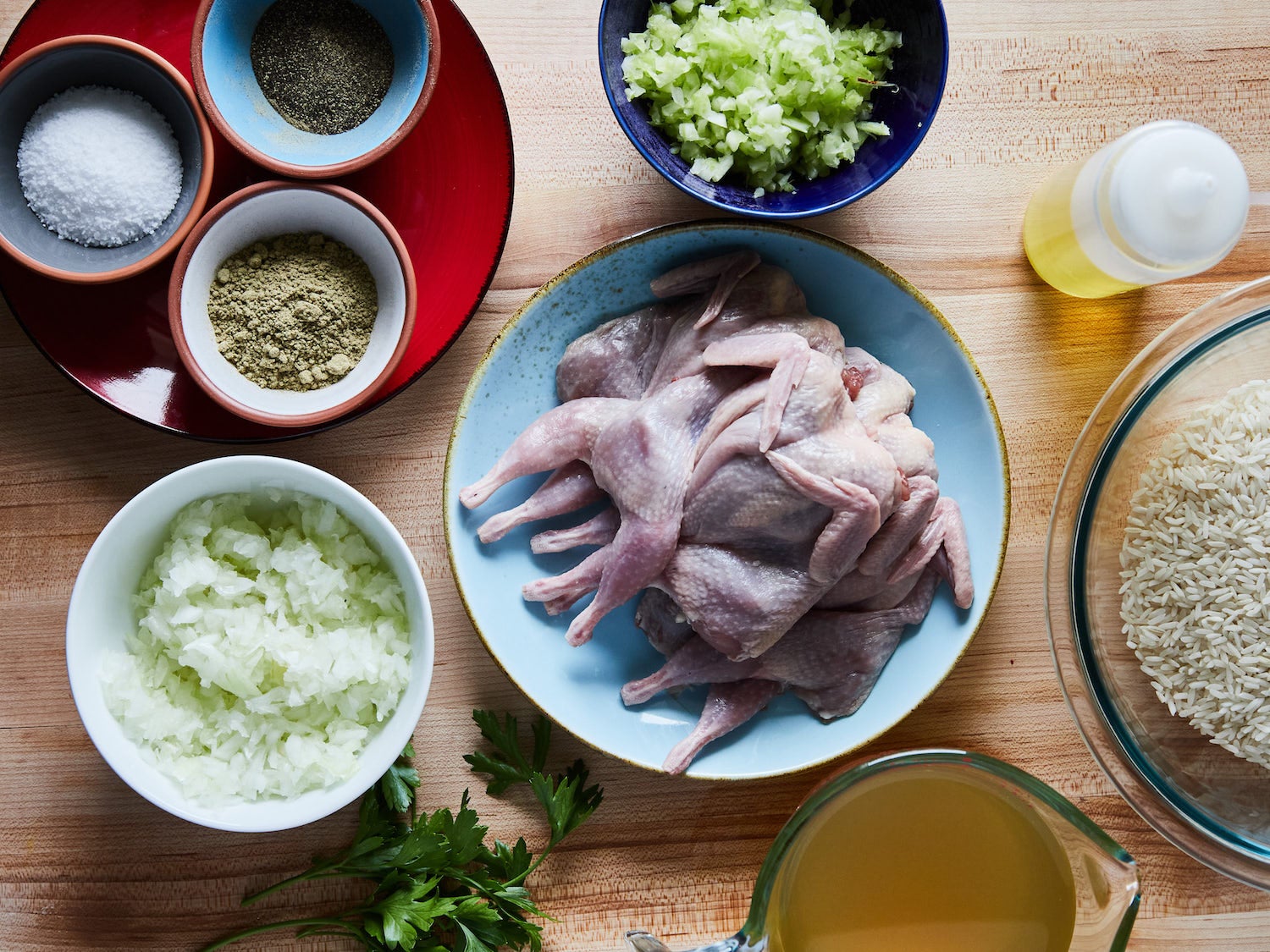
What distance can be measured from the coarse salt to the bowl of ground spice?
143 mm

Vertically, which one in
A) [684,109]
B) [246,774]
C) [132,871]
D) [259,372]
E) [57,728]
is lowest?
[132,871]

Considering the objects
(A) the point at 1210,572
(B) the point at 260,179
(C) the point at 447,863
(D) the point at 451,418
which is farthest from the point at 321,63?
(A) the point at 1210,572

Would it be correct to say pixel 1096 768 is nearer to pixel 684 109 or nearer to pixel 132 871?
pixel 684 109

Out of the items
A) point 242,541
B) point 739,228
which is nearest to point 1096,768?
point 739,228

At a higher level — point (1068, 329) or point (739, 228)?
point (739, 228)

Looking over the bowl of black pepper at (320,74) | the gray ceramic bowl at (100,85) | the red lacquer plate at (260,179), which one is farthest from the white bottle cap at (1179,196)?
the gray ceramic bowl at (100,85)

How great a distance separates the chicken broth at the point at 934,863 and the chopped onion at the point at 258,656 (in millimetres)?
795

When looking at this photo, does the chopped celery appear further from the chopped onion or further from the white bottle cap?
the chopped onion

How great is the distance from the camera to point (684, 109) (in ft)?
5.06

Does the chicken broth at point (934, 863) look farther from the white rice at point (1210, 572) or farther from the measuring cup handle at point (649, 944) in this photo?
the white rice at point (1210, 572)

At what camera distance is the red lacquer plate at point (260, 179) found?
160 centimetres

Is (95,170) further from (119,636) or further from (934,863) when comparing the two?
(934,863)

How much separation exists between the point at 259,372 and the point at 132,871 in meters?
0.99

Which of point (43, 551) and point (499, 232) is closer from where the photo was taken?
point (499, 232)
